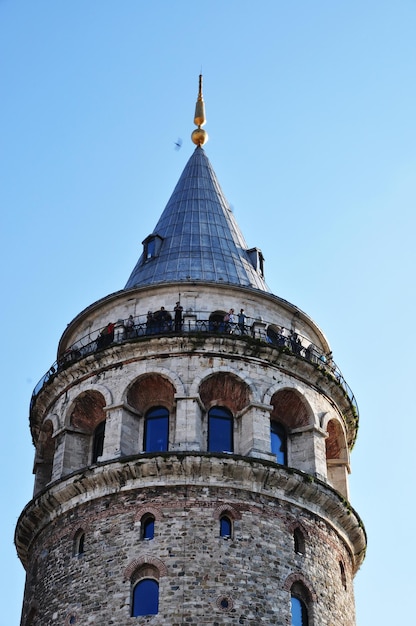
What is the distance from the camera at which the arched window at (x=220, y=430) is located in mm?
34375

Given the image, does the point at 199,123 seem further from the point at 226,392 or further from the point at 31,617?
the point at 31,617

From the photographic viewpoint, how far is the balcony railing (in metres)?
36.1

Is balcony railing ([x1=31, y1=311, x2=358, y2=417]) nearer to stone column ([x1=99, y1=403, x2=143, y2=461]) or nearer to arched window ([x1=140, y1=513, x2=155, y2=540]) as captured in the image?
stone column ([x1=99, y1=403, x2=143, y2=461])

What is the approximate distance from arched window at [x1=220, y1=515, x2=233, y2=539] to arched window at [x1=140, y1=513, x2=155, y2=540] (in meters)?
1.77

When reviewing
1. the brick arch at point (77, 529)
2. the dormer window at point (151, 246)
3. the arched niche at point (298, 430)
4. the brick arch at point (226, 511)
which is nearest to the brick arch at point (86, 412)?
the brick arch at point (77, 529)

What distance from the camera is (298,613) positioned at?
A: 103ft

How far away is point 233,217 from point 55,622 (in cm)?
1707

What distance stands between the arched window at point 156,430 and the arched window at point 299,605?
17.5 ft

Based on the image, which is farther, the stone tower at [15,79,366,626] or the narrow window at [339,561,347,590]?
the narrow window at [339,561,347,590]

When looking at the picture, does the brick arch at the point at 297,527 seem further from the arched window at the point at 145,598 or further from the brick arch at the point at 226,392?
the arched window at the point at 145,598

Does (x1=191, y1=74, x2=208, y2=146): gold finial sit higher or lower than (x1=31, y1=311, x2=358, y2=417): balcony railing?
higher

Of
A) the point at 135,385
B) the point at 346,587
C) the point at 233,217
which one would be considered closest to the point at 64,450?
the point at 135,385

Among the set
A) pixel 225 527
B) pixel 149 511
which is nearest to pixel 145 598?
pixel 149 511

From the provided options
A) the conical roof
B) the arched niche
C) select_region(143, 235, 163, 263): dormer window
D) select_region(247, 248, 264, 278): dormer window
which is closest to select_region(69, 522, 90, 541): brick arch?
the arched niche
